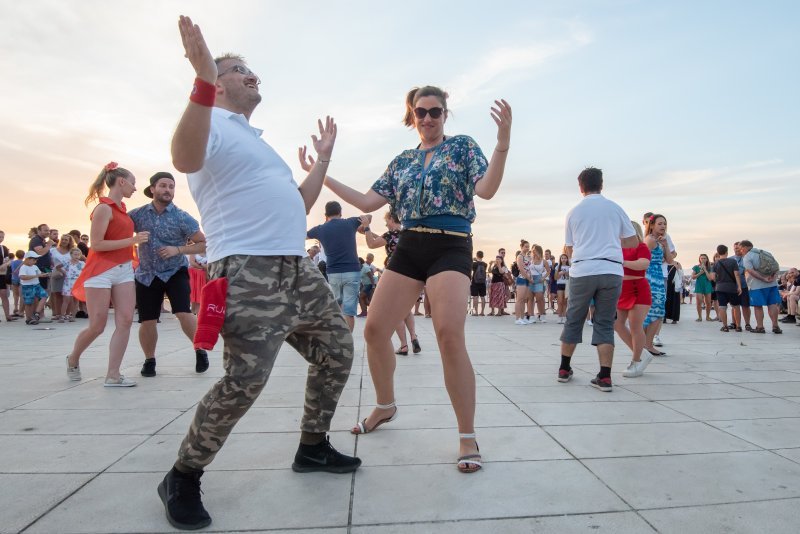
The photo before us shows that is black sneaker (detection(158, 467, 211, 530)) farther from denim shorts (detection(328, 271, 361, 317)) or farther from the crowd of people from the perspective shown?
denim shorts (detection(328, 271, 361, 317))

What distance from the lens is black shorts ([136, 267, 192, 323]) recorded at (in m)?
5.04

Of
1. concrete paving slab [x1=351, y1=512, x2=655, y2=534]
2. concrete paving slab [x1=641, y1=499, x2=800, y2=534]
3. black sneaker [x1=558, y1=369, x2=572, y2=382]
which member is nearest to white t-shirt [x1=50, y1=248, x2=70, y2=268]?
black sneaker [x1=558, y1=369, x2=572, y2=382]

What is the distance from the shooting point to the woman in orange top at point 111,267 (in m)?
4.55

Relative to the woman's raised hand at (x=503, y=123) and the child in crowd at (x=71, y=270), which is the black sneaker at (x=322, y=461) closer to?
the woman's raised hand at (x=503, y=123)

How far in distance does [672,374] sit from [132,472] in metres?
4.90

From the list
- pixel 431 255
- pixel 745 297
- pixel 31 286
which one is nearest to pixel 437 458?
pixel 431 255

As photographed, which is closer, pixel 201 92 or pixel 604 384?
pixel 201 92

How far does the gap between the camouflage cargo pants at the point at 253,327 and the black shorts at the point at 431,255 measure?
62 cm

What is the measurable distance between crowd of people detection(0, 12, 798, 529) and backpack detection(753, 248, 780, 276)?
6.36 metres

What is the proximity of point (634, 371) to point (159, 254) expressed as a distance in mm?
4665

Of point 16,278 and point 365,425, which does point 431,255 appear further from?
point 16,278

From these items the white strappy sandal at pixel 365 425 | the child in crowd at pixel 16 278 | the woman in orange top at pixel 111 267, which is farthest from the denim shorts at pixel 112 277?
the child in crowd at pixel 16 278

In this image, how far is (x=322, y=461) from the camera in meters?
2.56

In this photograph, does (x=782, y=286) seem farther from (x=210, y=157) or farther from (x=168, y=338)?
(x=210, y=157)
